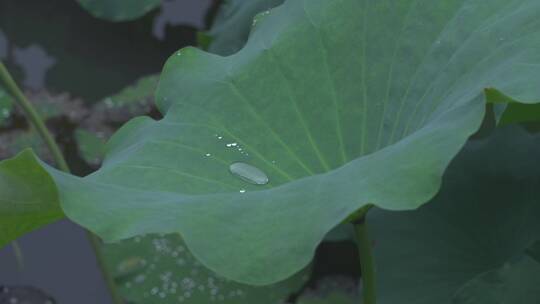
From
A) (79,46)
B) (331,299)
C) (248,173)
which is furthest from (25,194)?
(79,46)

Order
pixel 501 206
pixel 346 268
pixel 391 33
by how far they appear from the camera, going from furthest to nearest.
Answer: pixel 346 268
pixel 501 206
pixel 391 33

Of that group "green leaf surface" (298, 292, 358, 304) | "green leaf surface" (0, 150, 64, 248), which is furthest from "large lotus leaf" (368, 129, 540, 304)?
"green leaf surface" (0, 150, 64, 248)

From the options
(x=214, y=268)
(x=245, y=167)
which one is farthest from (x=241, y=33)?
(x=214, y=268)

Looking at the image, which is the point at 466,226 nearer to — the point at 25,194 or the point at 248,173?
the point at 248,173

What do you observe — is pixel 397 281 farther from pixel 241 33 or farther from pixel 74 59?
pixel 74 59

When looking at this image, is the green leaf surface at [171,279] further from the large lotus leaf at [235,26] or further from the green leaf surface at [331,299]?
the large lotus leaf at [235,26]

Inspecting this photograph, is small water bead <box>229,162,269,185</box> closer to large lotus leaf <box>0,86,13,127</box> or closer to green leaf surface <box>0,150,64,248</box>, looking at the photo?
green leaf surface <box>0,150,64,248</box>
